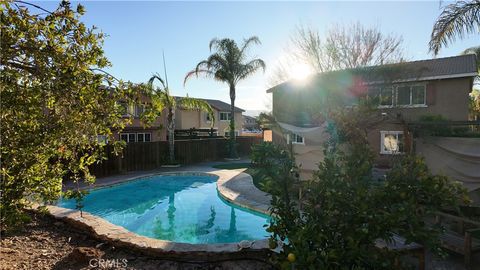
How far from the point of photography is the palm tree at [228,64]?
2498 centimetres

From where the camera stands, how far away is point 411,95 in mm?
19641

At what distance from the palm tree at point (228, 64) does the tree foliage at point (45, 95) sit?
21.0 meters

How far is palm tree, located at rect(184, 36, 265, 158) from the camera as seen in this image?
24984 mm

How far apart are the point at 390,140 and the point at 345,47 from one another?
21.8 ft

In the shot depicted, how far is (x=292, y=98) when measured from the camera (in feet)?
79.7

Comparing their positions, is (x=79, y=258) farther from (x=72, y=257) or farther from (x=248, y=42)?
(x=248, y=42)

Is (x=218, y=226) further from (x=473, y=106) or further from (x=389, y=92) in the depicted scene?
(x=473, y=106)

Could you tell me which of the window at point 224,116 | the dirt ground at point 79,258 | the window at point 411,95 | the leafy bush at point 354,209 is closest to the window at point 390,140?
the window at point 411,95

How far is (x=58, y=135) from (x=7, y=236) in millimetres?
4014

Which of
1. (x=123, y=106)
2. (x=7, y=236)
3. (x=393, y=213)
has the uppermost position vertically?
(x=123, y=106)

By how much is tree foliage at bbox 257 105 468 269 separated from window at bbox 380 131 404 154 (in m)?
16.5

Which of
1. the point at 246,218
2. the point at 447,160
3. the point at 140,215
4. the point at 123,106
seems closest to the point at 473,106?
the point at 447,160

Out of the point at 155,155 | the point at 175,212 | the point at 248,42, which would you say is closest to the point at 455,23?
the point at 175,212

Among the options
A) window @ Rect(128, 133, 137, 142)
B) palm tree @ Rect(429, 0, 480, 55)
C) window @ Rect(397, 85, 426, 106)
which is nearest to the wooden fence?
window @ Rect(128, 133, 137, 142)
